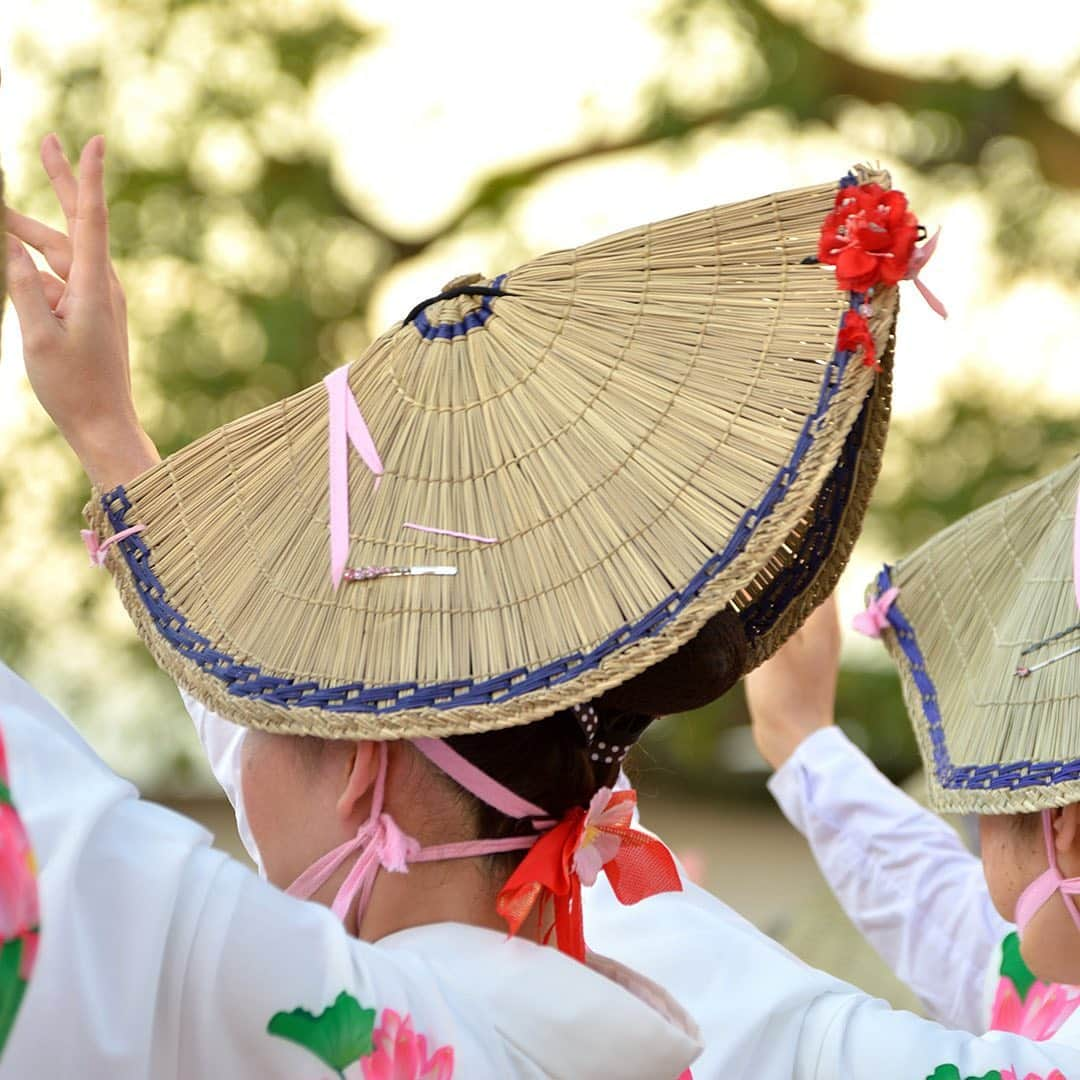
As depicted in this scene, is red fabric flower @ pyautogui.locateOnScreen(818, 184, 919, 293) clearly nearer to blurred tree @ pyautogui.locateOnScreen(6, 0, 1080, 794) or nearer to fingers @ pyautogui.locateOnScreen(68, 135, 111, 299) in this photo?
fingers @ pyautogui.locateOnScreen(68, 135, 111, 299)

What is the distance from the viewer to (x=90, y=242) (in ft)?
5.16

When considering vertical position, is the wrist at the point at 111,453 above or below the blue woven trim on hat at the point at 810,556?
below

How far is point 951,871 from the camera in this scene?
2.44m

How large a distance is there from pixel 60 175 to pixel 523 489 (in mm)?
622

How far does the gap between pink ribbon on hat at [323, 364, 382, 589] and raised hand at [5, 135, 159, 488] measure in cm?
23

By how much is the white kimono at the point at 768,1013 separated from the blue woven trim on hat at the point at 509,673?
0.28 meters

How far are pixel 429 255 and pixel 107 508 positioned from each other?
4.87 metres

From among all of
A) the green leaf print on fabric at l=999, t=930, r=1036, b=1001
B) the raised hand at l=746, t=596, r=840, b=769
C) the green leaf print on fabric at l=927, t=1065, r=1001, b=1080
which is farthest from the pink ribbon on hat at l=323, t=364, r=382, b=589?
the green leaf print on fabric at l=999, t=930, r=1036, b=1001

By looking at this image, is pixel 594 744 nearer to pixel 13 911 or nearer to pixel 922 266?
pixel 922 266

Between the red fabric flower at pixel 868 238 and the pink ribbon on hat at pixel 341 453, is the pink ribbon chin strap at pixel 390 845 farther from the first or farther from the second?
the red fabric flower at pixel 868 238

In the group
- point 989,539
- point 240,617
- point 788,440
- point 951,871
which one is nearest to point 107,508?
point 240,617

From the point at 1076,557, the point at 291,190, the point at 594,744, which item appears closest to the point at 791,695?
the point at 1076,557

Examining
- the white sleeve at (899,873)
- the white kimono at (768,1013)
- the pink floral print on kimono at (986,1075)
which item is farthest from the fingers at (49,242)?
the white sleeve at (899,873)

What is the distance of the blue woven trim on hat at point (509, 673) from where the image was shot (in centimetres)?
132
